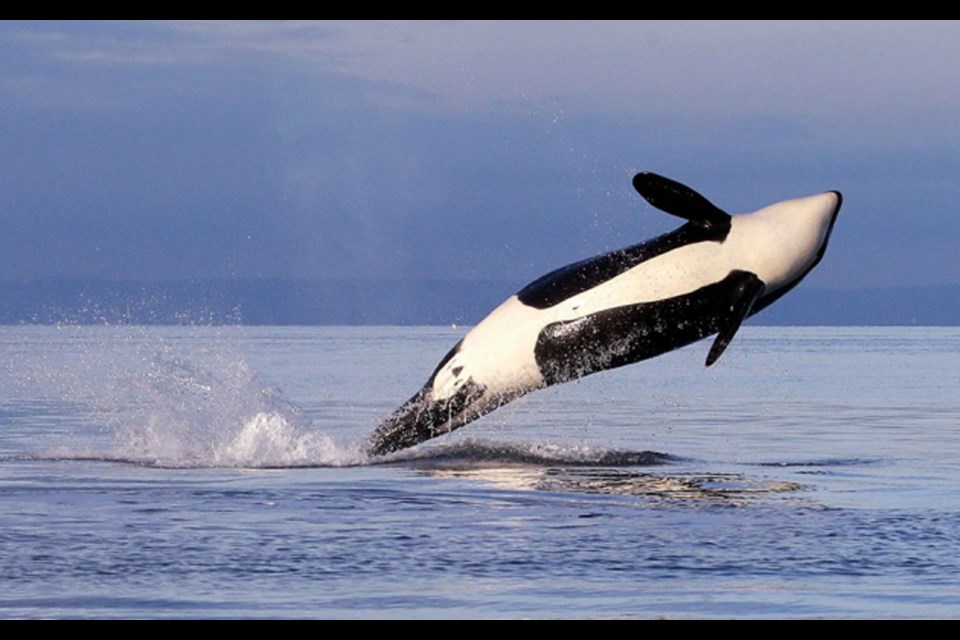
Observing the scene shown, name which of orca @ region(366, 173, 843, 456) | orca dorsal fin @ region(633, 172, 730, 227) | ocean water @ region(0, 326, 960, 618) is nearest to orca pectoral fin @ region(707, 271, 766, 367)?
orca @ region(366, 173, 843, 456)

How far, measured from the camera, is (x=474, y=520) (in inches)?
548

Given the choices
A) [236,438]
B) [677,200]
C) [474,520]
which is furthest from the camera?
[236,438]

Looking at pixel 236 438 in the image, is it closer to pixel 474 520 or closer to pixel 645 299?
pixel 645 299

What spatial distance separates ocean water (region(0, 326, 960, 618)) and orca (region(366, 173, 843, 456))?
1122 millimetres

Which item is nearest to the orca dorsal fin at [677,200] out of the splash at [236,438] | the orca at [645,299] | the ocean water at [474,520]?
the orca at [645,299]

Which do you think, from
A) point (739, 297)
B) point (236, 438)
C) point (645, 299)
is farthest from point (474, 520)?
point (236, 438)

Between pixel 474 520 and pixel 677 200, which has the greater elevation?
pixel 677 200

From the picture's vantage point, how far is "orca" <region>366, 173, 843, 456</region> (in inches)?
686

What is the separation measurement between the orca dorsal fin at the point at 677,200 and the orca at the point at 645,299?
1cm

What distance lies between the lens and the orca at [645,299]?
1742cm

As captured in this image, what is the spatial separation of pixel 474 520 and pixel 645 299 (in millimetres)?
4463

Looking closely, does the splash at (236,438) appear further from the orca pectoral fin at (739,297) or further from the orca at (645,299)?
the orca pectoral fin at (739,297)
